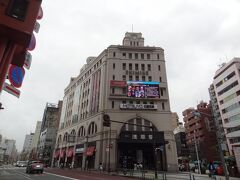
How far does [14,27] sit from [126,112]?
41615 millimetres

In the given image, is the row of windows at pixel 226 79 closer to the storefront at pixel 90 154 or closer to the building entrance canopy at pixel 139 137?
the building entrance canopy at pixel 139 137

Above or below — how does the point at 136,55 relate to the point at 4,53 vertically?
above

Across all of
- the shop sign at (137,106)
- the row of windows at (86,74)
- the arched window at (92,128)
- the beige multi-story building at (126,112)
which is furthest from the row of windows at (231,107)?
the row of windows at (86,74)

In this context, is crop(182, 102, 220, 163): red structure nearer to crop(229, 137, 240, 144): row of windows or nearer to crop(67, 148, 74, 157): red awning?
crop(229, 137, 240, 144): row of windows

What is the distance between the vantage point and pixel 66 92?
2938 inches

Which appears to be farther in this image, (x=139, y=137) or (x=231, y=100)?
(x=231, y=100)

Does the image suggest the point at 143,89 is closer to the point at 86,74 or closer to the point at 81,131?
the point at 81,131

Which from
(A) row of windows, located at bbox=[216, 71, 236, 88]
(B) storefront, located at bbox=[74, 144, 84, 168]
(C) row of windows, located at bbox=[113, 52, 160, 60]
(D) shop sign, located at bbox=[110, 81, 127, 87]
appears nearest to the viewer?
(D) shop sign, located at bbox=[110, 81, 127, 87]

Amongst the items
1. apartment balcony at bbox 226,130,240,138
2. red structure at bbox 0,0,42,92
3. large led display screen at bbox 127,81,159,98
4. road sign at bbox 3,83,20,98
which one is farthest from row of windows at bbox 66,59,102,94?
red structure at bbox 0,0,42,92

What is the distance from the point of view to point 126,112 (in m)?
43.5

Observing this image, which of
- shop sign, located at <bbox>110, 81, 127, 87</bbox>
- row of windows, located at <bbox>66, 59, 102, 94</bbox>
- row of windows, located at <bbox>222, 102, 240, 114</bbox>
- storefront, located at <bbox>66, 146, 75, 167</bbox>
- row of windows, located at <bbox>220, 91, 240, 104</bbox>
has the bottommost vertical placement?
storefront, located at <bbox>66, 146, 75, 167</bbox>

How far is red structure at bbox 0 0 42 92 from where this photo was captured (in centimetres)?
243

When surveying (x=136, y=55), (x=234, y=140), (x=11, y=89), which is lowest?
(x=11, y=89)

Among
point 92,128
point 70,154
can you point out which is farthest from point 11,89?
point 70,154
